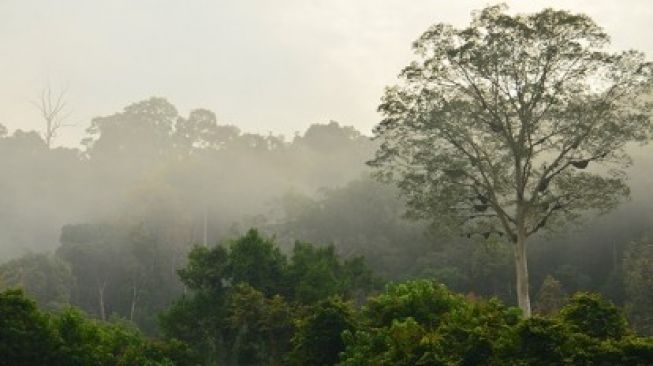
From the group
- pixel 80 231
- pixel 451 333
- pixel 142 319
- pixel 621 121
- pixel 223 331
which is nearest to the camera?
pixel 451 333

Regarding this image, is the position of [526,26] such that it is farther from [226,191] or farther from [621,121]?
[226,191]

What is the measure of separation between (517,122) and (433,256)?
29.1 metres

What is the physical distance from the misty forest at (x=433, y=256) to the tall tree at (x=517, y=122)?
0.17 ft

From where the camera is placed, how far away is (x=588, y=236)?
173 ft

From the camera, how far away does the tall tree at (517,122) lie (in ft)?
72.8

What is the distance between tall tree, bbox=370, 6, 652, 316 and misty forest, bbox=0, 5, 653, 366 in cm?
5

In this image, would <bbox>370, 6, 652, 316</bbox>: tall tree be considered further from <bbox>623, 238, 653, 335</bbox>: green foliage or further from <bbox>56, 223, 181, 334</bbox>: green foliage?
<bbox>56, 223, 181, 334</bbox>: green foliage

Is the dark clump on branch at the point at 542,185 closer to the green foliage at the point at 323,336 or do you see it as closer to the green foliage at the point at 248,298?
the green foliage at the point at 323,336

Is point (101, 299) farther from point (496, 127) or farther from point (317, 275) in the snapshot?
point (496, 127)

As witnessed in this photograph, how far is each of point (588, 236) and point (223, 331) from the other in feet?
109

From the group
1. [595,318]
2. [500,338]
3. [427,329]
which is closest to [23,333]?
[427,329]

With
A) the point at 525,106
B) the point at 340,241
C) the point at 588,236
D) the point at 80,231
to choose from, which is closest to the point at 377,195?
the point at 340,241

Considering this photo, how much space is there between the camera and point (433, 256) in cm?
5088

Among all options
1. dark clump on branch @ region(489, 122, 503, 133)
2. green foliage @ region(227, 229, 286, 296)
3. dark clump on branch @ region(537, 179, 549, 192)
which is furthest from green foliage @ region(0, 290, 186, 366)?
dark clump on branch @ region(537, 179, 549, 192)
